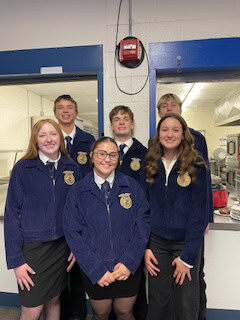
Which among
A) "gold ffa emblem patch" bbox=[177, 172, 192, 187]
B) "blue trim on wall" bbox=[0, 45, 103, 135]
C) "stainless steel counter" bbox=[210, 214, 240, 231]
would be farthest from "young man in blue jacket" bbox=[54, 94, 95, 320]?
"stainless steel counter" bbox=[210, 214, 240, 231]

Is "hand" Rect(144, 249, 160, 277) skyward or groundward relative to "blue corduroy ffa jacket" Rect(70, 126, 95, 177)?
groundward

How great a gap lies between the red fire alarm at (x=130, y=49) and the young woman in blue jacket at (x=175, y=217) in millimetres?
700

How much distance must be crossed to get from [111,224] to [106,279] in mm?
280

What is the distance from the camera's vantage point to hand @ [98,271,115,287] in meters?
1.25

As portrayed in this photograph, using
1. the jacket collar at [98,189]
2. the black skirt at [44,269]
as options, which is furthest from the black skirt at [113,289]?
the jacket collar at [98,189]

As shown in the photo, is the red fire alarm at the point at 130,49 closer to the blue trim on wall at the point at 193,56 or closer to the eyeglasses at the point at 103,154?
the blue trim on wall at the point at 193,56

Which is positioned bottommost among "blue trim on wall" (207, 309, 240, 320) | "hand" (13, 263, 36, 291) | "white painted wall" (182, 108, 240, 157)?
"blue trim on wall" (207, 309, 240, 320)

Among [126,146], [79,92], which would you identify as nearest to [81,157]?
[126,146]

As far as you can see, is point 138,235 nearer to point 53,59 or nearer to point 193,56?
point 193,56

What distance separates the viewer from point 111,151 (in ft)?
4.41

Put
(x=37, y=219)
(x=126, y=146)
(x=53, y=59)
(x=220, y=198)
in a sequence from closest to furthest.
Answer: (x=37, y=219) → (x=126, y=146) → (x=53, y=59) → (x=220, y=198)

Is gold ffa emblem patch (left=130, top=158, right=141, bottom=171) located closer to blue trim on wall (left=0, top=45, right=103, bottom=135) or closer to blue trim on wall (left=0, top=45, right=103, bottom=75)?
blue trim on wall (left=0, top=45, right=103, bottom=135)

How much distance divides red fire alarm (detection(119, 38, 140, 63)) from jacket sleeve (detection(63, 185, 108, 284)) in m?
1.10

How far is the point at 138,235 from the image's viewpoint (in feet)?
4.38
